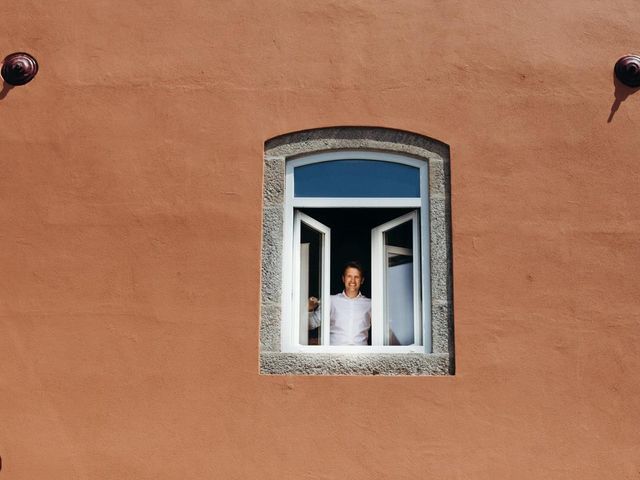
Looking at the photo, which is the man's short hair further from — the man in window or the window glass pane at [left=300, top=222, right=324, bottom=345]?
the window glass pane at [left=300, top=222, right=324, bottom=345]

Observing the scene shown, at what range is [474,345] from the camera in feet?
17.3

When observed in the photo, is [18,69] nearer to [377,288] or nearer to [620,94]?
[377,288]

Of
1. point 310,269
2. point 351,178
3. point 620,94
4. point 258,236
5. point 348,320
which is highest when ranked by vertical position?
point 620,94

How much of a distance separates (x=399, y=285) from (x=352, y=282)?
0.28 m

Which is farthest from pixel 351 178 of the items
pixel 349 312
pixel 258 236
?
pixel 349 312

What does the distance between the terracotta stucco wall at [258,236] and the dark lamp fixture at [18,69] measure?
69 mm

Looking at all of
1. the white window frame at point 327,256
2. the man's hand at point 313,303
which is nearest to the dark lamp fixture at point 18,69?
the white window frame at point 327,256

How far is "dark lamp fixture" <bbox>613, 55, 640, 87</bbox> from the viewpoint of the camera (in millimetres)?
5539

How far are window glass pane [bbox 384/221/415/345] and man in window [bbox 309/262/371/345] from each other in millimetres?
131

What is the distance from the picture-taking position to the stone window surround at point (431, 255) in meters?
5.33

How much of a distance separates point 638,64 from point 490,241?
1.37 meters

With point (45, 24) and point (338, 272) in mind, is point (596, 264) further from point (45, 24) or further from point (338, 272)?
point (45, 24)

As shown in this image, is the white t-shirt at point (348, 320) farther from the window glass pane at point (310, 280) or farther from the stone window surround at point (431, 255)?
the stone window surround at point (431, 255)

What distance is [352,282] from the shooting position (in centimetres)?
569
